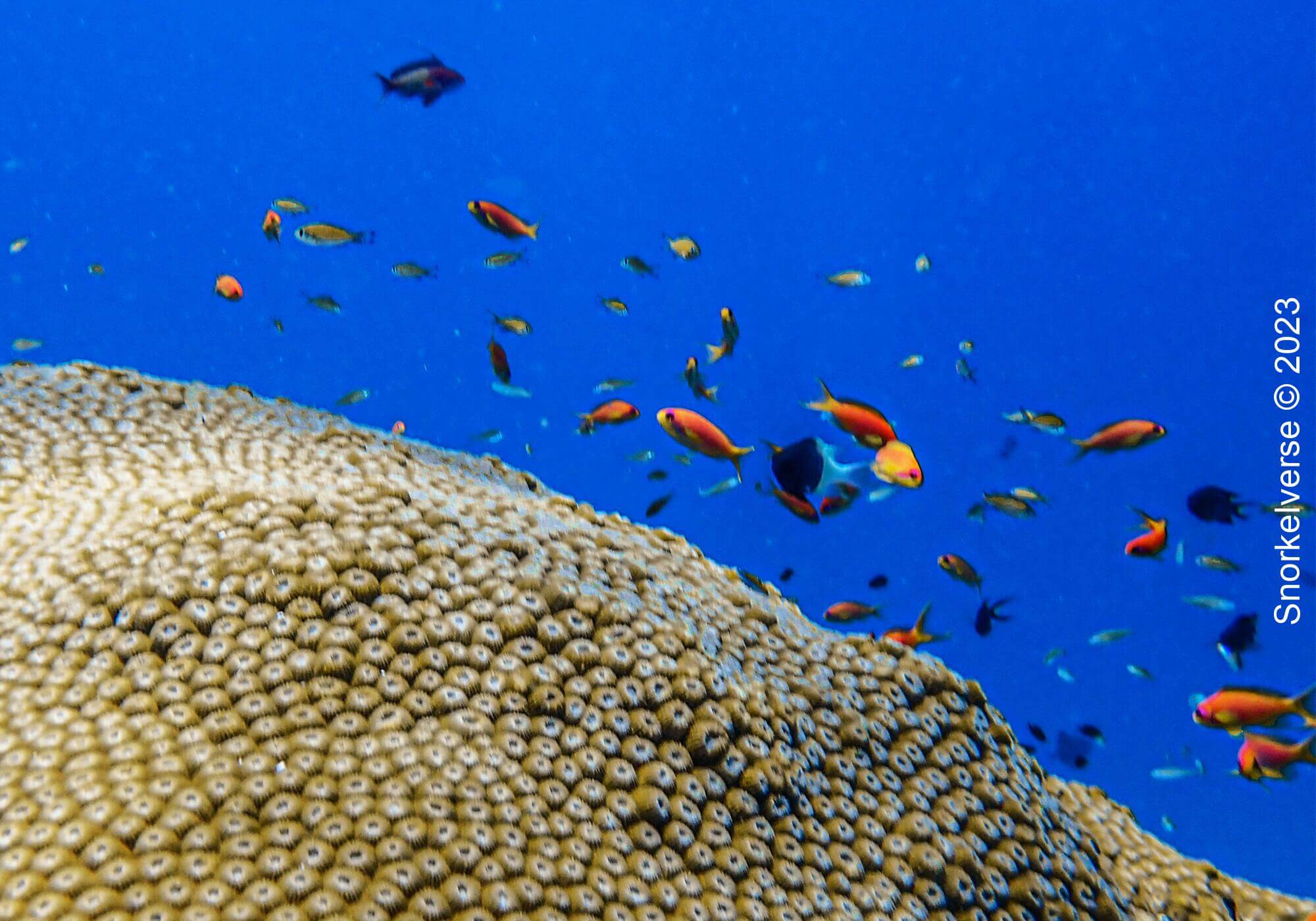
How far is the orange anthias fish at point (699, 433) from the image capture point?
4.33m

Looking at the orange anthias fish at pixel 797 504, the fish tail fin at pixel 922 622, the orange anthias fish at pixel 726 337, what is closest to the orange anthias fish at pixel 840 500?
the orange anthias fish at pixel 797 504

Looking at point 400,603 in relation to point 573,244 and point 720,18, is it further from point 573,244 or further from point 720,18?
point 720,18

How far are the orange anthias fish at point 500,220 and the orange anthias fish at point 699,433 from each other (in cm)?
171

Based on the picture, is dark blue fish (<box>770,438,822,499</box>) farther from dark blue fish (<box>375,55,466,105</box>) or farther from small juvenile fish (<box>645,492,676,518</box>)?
dark blue fish (<box>375,55,466,105</box>)

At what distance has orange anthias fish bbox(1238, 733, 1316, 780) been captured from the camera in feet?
12.7

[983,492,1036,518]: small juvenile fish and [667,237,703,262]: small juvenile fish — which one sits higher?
[983,492,1036,518]: small juvenile fish

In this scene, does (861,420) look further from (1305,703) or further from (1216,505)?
(1216,505)

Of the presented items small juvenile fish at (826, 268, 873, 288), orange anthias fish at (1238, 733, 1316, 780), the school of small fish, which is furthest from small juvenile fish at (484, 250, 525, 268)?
orange anthias fish at (1238, 733, 1316, 780)

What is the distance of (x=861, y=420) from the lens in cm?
427

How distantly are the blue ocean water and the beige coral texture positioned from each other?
23182 millimetres

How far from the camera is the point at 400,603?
2707 mm

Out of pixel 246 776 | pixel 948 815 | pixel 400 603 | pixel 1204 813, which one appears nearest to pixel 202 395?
pixel 400 603

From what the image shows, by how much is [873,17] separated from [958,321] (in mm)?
12926

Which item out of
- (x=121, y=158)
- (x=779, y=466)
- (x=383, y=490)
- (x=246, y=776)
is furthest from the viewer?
(x=121, y=158)
